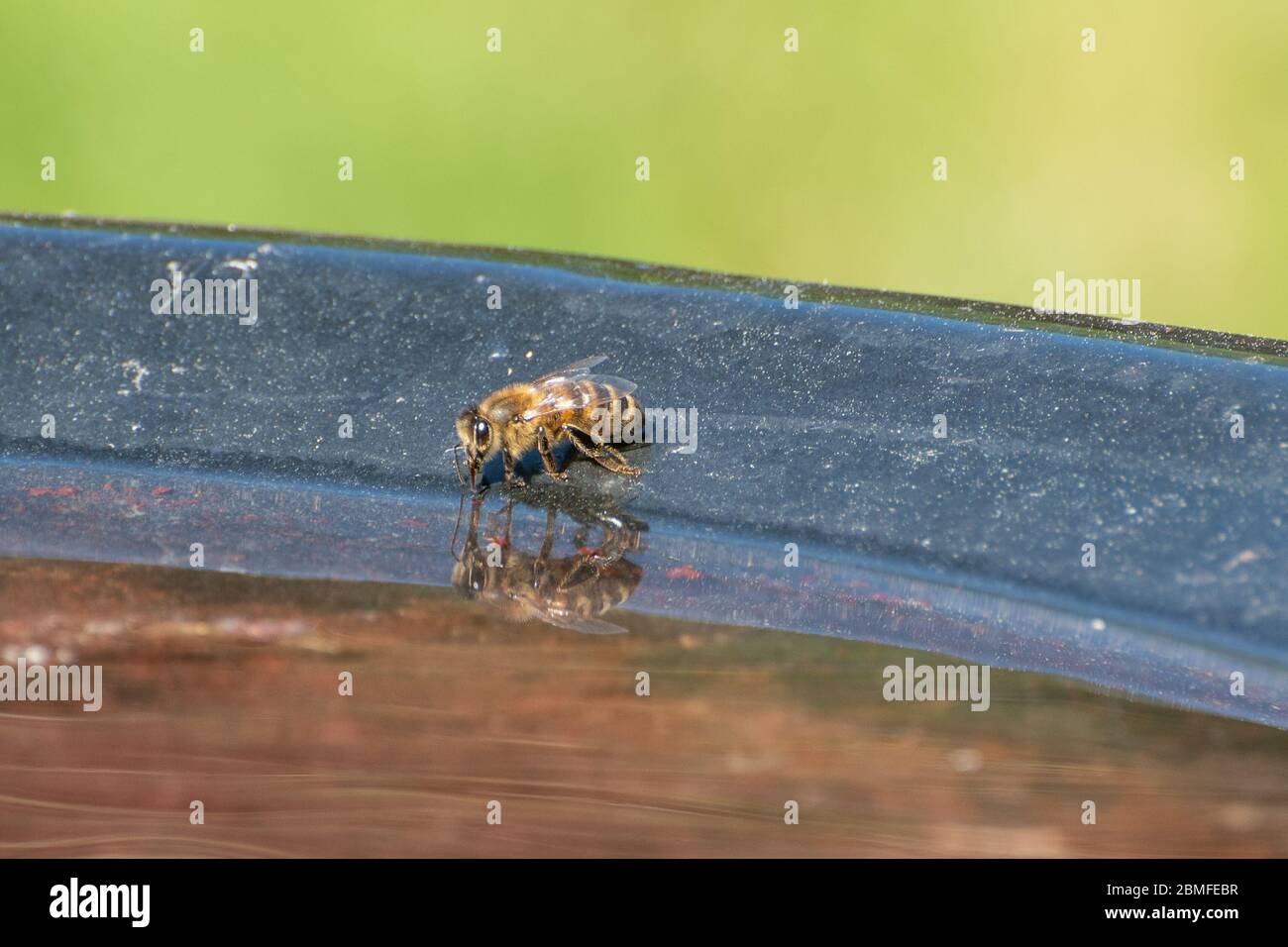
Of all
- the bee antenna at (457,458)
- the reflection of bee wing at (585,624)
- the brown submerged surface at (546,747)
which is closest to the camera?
the brown submerged surface at (546,747)

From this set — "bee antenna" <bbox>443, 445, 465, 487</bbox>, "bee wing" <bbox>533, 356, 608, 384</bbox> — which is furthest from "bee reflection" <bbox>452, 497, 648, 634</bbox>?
"bee wing" <bbox>533, 356, 608, 384</bbox>

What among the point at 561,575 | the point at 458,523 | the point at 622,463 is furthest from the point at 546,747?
the point at 622,463

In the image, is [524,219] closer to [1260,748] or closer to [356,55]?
[356,55]

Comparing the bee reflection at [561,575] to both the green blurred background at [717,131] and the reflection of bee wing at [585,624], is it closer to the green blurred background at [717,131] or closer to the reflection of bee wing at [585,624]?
the reflection of bee wing at [585,624]

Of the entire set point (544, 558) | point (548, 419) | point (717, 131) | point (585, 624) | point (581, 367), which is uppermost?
point (717, 131)

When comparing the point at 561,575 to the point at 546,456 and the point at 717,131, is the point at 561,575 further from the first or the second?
the point at 717,131

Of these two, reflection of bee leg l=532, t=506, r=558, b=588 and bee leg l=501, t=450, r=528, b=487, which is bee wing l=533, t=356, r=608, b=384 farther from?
reflection of bee leg l=532, t=506, r=558, b=588

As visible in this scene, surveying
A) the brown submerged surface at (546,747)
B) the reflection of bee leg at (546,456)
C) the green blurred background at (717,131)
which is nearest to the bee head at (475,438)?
the reflection of bee leg at (546,456)
